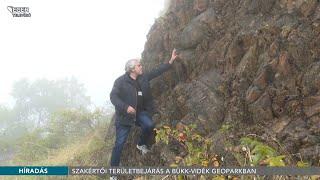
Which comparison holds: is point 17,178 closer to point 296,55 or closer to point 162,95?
point 162,95

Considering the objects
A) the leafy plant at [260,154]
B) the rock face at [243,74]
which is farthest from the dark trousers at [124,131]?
the leafy plant at [260,154]

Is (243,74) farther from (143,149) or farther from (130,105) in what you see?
(143,149)

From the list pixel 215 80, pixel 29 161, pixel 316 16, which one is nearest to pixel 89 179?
pixel 215 80

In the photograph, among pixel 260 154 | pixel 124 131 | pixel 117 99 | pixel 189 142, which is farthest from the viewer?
pixel 124 131

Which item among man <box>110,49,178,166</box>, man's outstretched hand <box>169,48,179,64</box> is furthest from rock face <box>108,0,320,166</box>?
man <box>110,49,178,166</box>

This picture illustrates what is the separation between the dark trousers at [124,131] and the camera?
9438 mm

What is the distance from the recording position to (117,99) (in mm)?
9391

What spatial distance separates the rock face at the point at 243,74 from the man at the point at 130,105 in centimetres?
45

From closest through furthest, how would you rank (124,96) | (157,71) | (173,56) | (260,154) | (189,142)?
(260,154) → (189,142) → (124,96) → (157,71) → (173,56)

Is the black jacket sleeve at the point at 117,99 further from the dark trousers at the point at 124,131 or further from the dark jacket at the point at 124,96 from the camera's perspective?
the dark trousers at the point at 124,131

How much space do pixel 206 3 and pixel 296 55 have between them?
2.96m

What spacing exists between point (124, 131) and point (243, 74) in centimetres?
272

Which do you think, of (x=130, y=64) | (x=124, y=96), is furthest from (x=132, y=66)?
(x=124, y=96)

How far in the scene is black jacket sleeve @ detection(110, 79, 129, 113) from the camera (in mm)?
9273
